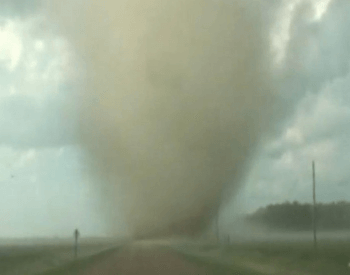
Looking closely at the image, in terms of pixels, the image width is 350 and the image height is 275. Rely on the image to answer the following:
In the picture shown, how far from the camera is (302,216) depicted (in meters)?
130

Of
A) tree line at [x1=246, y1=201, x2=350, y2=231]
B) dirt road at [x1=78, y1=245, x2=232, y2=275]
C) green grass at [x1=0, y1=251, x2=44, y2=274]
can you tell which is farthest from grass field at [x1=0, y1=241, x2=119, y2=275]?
tree line at [x1=246, y1=201, x2=350, y2=231]

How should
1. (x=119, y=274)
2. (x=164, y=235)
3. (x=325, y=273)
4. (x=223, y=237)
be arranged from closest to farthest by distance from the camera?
1. (x=119, y=274)
2. (x=325, y=273)
3. (x=223, y=237)
4. (x=164, y=235)

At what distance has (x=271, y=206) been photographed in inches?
5517

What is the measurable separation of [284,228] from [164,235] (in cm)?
2899

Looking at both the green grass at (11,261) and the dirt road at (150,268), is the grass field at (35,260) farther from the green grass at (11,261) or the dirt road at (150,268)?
the dirt road at (150,268)

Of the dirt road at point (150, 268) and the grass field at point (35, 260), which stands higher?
the dirt road at point (150, 268)

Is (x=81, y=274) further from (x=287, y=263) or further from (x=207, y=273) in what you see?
(x=287, y=263)

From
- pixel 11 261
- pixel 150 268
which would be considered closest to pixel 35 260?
pixel 11 261

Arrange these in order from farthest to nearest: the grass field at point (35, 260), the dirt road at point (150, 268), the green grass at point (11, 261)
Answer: the green grass at point (11, 261) → the grass field at point (35, 260) → the dirt road at point (150, 268)

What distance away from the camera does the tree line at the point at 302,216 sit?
384 feet

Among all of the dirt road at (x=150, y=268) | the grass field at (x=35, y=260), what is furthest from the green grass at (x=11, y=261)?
the dirt road at (x=150, y=268)

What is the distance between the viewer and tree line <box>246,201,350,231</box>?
384 ft

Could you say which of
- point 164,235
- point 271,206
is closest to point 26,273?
point 164,235

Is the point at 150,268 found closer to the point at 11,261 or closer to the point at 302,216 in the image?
the point at 11,261
